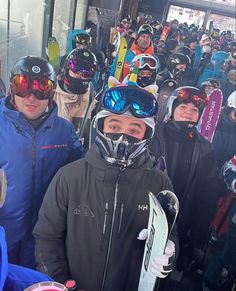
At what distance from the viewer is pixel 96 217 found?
1.89m

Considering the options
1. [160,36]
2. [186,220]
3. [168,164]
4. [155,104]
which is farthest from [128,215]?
[160,36]

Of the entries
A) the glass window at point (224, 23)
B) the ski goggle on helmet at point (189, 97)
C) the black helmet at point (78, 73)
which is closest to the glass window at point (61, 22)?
the black helmet at point (78, 73)

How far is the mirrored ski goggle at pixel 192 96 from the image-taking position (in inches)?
123

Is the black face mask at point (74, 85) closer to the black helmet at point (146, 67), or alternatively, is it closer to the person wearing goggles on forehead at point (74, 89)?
the person wearing goggles on forehead at point (74, 89)

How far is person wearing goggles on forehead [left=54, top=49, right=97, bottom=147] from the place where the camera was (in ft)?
11.8

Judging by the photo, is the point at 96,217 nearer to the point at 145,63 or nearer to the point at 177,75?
the point at 145,63

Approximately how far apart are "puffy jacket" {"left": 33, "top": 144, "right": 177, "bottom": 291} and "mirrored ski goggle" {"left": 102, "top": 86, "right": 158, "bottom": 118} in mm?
264

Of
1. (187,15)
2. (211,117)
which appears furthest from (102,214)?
(187,15)

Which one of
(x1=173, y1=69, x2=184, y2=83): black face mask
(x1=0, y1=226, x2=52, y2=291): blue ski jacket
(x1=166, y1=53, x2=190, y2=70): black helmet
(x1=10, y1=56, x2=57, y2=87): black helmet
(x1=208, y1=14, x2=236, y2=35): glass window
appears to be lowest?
(x1=208, y1=14, x2=236, y2=35): glass window

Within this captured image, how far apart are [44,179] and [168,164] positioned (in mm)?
1057

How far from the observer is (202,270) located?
3.61 meters

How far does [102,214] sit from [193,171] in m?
1.23

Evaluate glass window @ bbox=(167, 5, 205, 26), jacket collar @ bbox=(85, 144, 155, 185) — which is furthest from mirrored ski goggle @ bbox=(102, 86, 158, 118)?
glass window @ bbox=(167, 5, 205, 26)

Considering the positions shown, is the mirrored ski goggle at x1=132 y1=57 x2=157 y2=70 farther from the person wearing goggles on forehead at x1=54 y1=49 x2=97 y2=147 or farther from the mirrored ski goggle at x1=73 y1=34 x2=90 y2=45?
the person wearing goggles on forehead at x1=54 y1=49 x2=97 y2=147
